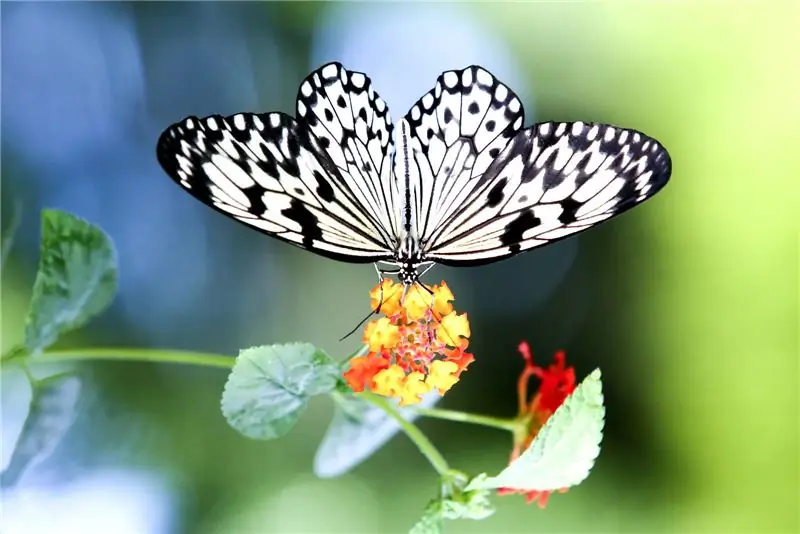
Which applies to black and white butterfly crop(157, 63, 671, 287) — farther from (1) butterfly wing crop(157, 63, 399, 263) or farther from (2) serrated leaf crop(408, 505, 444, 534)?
(2) serrated leaf crop(408, 505, 444, 534)

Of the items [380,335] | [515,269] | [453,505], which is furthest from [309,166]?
[515,269]

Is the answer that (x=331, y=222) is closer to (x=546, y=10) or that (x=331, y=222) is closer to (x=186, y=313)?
(x=186, y=313)

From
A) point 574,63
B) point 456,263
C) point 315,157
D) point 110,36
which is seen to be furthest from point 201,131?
point 574,63

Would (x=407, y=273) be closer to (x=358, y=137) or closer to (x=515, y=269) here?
(x=358, y=137)

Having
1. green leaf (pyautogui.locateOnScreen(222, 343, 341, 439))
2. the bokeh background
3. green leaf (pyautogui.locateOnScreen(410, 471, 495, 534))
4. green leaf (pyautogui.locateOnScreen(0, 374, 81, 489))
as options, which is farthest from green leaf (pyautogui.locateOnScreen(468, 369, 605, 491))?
the bokeh background

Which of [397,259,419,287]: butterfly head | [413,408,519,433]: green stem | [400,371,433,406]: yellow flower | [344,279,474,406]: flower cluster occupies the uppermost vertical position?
[397,259,419,287]: butterfly head

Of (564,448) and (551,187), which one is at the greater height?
(551,187)
